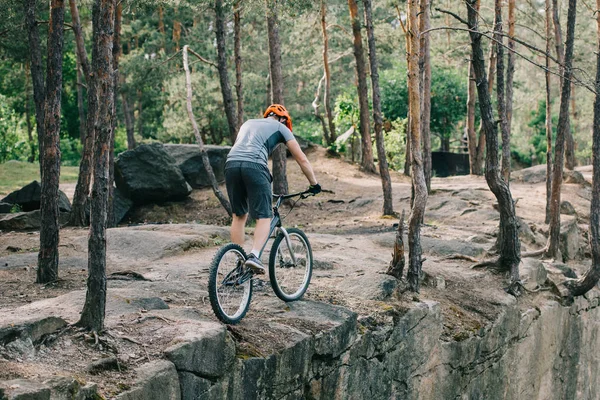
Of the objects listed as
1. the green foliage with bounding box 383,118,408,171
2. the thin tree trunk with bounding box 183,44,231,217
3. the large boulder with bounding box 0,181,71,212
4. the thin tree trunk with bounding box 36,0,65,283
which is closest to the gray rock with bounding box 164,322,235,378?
the thin tree trunk with bounding box 36,0,65,283

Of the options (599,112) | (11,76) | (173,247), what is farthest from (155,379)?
(11,76)

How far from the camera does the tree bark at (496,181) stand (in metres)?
11.0

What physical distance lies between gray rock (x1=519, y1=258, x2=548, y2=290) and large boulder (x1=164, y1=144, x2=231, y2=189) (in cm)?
1046

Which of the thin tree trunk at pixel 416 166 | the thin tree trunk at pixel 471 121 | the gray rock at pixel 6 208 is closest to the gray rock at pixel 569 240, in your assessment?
the thin tree trunk at pixel 416 166

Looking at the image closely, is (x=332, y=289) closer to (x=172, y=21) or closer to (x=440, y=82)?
(x=440, y=82)

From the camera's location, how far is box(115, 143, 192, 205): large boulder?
62.8 feet

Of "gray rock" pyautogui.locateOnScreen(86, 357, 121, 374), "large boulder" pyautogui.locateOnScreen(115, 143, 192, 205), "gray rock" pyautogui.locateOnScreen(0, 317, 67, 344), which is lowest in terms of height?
"gray rock" pyautogui.locateOnScreen(86, 357, 121, 374)

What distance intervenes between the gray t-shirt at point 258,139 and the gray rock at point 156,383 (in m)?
2.27

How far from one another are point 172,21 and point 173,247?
83.2 feet

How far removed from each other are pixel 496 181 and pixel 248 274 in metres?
5.45

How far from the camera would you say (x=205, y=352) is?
5.87 metres

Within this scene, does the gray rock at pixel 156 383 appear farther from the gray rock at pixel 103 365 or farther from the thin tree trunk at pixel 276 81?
the thin tree trunk at pixel 276 81

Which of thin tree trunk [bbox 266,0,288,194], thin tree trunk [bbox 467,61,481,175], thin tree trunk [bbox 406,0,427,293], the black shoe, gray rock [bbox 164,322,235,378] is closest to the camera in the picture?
gray rock [bbox 164,322,235,378]

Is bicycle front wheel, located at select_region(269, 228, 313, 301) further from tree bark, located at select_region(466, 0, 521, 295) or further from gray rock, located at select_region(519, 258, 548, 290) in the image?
gray rock, located at select_region(519, 258, 548, 290)
